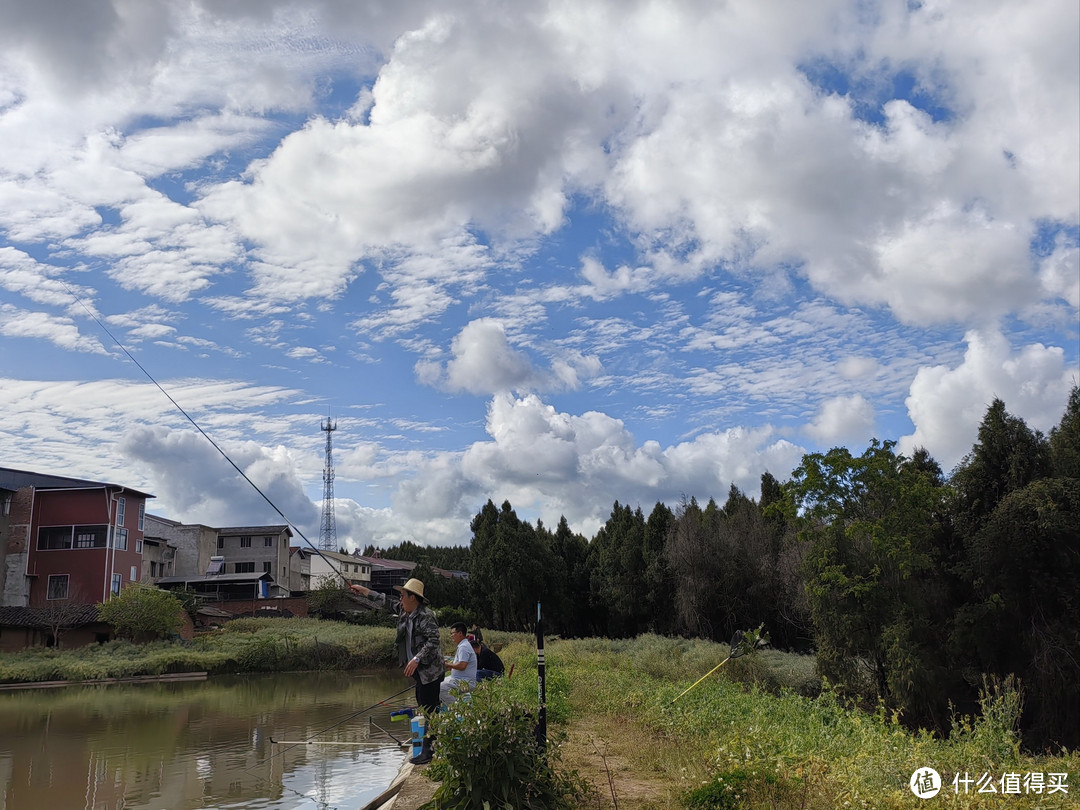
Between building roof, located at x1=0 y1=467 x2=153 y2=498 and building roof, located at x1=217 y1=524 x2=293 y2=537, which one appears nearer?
building roof, located at x1=0 y1=467 x2=153 y2=498

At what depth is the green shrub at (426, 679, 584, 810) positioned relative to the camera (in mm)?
5918

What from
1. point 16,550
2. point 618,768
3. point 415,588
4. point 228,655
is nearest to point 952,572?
point 618,768

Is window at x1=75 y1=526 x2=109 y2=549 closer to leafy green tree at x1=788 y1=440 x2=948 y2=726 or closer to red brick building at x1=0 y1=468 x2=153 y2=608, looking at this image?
red brick building at x1=0 y1=468 x2=153 y2=608

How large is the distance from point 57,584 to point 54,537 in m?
2.39

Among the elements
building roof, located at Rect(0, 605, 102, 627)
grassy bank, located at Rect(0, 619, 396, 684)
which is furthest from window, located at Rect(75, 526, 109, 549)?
grassy bank, located at Rect(0, 619, 396, 684)

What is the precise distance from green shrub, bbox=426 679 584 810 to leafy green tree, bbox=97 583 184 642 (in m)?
33.5

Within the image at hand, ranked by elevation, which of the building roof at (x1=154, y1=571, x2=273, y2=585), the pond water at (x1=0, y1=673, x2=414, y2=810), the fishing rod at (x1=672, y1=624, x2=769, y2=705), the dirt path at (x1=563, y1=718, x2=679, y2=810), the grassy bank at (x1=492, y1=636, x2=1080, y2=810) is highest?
the building roof at (x1=154, y1=571, x2=273, y2=585)

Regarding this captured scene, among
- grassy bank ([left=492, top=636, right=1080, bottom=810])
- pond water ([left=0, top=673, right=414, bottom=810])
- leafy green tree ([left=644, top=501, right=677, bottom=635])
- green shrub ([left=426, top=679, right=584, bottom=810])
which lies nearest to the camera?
green shrub ([left=426, top=679, right=584, bottom=810])

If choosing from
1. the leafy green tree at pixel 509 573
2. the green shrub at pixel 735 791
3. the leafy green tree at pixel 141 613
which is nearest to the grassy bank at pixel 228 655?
the leafy green tree at pixel 141 613

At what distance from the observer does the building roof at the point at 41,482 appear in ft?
134

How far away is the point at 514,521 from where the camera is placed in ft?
179

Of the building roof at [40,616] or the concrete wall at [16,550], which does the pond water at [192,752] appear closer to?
the building roof at [40,616]

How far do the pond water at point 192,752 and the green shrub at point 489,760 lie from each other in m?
3.87

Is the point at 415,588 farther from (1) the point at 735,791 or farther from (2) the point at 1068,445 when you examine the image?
(2) the point at 1068,445
